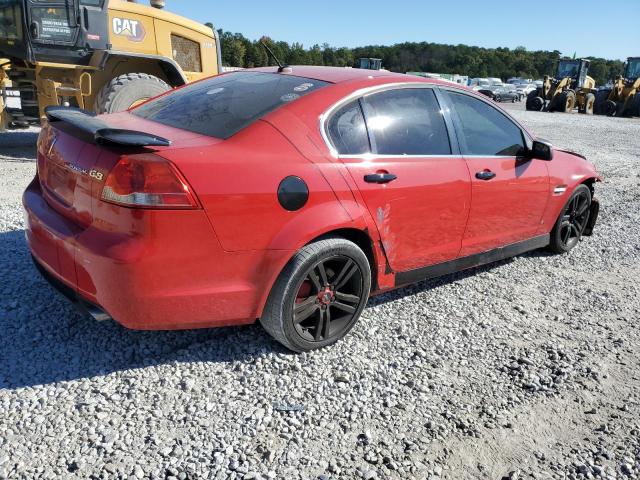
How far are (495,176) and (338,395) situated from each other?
6.78 ft

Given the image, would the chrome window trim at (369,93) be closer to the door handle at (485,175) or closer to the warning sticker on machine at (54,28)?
the door handle at (485,175)

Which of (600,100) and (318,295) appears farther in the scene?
(600,100)

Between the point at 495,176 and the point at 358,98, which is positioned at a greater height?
the point at 358,98

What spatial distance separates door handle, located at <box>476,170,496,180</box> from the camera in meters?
3.74

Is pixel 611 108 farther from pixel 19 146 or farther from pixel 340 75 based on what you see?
pixel 340 75

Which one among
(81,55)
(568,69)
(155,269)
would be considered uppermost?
(568,69)

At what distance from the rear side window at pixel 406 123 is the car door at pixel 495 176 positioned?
21cm

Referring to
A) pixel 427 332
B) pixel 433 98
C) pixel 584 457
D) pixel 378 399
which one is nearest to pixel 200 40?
pixel 433 98

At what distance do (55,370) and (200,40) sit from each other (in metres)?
7.71

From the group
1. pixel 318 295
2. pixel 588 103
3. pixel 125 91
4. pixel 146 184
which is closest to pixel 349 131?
pixel 318 295

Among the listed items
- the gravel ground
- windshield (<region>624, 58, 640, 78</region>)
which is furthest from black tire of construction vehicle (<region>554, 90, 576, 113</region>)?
the gravel ground

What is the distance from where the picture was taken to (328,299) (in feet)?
10.2

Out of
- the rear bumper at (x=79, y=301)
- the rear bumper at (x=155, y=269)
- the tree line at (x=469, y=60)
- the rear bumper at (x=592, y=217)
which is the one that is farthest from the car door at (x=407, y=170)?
the tree line at (x=469, y=60)

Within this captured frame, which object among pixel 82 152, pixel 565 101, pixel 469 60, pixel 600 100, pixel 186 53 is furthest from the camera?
pixel 469 60
